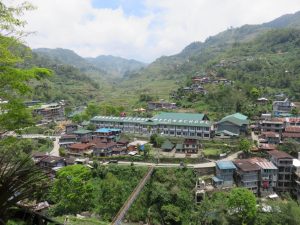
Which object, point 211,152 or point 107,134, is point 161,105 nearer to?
point 107,134

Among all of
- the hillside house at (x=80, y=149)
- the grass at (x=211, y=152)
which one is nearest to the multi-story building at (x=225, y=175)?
the grass at (x=211, y=152)

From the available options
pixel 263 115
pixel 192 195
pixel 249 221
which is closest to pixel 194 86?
pixel 263 115

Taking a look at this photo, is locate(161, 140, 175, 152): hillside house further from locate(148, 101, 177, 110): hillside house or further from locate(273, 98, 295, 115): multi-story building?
locate(273, 98, 295, 115): multi-story building

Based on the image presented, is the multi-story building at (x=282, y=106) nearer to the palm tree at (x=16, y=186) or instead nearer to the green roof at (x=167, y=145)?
the green roof at (x=167, y=145)

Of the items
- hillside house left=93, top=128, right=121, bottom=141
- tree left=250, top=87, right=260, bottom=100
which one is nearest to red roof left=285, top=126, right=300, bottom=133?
tree left=250, top=87, right=260, bottom=100

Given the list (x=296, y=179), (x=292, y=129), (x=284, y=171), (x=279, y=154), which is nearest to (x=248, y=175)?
(x=284, y=171)

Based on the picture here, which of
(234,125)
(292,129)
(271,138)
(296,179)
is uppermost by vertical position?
(234,125)

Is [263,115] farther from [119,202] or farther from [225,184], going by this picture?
[119,202]
